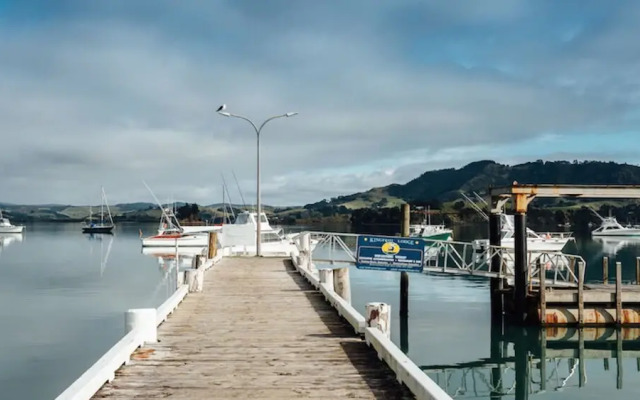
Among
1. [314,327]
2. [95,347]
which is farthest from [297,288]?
[95,347]

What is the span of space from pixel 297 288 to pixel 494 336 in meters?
10.6

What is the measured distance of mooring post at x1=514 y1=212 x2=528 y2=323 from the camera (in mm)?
27375

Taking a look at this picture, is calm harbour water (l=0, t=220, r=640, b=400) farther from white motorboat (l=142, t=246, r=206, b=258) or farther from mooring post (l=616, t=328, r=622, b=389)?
white motorboat (l=142, t=246, r=206, b=258)

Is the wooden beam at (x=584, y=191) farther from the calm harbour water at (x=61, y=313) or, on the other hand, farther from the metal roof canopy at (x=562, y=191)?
the calm harbour water at (x=61, y=313)

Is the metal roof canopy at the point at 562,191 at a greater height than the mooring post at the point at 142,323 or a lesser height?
greater

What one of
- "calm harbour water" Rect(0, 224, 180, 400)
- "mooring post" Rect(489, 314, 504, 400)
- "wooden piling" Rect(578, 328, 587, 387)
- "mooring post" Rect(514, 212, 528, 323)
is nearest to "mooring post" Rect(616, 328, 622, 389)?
"wooden piling" Rect(578, 328, 587, 387)

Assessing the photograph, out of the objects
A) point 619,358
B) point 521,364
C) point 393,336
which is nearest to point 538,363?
point 521,364

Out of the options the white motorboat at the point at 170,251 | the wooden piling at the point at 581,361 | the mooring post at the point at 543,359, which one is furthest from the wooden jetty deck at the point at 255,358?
the white motorboat at the point at 170,251

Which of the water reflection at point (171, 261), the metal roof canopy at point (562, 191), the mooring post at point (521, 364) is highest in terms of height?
the metal roof canopy at point (562, 191)

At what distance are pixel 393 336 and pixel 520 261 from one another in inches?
245

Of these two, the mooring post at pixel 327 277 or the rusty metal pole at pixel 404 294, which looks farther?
the rusty metal pole at pixel 404 294

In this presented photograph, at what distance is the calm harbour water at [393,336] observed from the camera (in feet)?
68.8

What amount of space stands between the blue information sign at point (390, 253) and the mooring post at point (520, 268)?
5376mm

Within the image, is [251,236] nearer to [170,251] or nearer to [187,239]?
[187,239]
